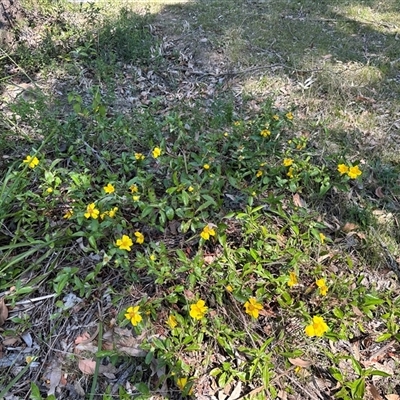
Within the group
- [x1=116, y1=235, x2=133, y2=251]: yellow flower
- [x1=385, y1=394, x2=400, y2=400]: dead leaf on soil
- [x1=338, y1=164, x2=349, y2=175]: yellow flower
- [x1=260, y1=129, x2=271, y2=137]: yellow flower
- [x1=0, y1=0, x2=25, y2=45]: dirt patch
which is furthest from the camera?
[x1=0, y1=0, x2=25, y2=45]: dirt patch

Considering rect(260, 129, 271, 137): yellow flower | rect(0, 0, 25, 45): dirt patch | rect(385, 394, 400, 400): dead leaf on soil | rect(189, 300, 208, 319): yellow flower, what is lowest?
rect(385, 394, 400, 400): dead leaf on soil

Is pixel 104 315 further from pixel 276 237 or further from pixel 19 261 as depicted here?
pixel 276 237

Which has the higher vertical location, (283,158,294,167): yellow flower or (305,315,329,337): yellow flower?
(283,158,294,167): yellow flower

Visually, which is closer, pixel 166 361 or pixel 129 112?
pixel 166 361

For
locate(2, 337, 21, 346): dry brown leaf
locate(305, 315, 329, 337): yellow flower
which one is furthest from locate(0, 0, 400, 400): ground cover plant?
locate(305, 315, 329, 337): yellow flower

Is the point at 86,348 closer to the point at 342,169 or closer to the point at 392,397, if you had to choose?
the point at 392,397

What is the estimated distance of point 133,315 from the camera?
1.73m

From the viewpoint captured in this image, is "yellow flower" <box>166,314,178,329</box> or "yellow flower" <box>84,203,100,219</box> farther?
"yellow flower" <box>84,203,100,219</box>

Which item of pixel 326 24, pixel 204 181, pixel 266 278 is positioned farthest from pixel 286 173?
pixel 326 24

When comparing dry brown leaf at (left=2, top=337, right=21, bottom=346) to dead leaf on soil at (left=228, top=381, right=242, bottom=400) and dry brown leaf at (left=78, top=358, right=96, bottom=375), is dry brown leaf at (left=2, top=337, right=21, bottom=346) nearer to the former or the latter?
dry brown leaf at (left=78, top=358, right=96, bottom=375)

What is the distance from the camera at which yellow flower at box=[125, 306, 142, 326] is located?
5.65ft

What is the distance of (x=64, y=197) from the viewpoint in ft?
7.61

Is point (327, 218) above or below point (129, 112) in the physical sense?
below

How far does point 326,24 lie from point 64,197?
3.56m
